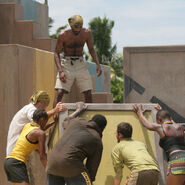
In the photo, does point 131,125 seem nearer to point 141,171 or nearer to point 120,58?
point 141,171

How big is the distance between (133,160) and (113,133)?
97 centimetres

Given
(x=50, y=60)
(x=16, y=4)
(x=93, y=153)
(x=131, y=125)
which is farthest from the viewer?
(x=16, y=4)

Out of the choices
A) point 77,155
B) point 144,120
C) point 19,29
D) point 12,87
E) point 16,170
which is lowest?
point 16,170

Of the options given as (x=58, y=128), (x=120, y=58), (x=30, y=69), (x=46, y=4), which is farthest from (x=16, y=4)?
(x=120, y=58)

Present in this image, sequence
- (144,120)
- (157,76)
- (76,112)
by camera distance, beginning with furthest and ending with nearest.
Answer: (157,76)
(76,112)
(144,120)

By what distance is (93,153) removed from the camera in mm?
5406

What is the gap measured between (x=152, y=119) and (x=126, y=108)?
0.38 metres

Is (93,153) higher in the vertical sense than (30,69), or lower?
lower

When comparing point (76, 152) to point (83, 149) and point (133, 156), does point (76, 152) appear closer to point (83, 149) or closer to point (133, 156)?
point (83, 149)

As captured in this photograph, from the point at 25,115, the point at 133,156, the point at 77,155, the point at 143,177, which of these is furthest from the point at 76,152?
the point at 25,115

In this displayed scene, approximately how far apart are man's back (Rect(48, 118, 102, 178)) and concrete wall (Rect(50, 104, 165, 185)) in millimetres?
980

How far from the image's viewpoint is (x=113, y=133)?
6535 millimetres

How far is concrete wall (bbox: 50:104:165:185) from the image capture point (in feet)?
20.9

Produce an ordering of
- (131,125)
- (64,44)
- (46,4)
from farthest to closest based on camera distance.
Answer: (46,4) → (64,44) → (131,125)
